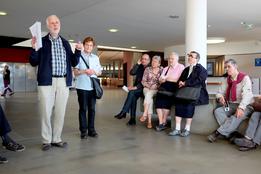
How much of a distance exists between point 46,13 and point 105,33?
14.3ft

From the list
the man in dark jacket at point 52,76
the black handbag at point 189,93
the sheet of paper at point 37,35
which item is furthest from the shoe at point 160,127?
the sheet of paper at point 37,35

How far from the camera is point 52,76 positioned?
363 centimetres

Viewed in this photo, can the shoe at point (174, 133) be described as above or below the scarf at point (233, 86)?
below

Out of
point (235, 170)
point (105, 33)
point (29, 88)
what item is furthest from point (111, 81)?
point (235, 170)

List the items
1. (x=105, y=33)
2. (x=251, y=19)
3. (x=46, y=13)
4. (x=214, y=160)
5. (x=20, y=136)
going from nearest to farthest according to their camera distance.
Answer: (x=214, y=160), (x=20, y=136), (x=46, y=13), (x=251, y=19), (x=105, y=33)

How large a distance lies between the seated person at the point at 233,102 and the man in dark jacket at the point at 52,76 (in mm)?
2127

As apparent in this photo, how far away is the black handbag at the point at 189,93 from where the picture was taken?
4445mm

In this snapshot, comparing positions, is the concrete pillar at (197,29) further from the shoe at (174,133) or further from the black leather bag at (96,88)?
the black leather bag at (96,88)

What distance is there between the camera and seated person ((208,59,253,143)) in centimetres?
389

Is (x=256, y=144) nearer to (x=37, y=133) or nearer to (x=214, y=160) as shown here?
(x=214, y=160)

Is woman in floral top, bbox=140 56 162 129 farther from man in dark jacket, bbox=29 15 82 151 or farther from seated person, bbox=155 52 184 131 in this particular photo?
man in dark jacket, bbox=29 15 82 151

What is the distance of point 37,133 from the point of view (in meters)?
4.75

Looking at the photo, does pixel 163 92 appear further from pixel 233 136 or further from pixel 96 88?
pixel 233 136

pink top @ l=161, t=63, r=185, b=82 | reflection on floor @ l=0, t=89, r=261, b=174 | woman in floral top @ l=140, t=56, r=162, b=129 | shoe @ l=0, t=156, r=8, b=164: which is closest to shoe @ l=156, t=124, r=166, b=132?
reflection on floor @ l=0, t=89, r=261, b=174
